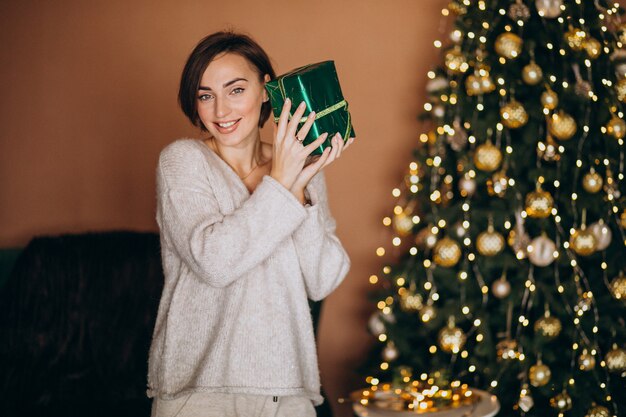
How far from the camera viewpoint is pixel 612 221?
2.51 meters

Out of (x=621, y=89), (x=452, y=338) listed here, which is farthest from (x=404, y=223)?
(x=621, y=89)

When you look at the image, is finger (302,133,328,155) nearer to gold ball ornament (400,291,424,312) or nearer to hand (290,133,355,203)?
hand (290,133,355,203)

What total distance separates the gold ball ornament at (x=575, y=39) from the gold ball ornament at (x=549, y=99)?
0.18 metres

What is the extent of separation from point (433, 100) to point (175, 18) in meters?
1.20

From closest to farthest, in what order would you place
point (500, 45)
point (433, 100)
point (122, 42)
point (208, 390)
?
1. point (208, 390)
2. point (500, 45)
3. point (433, 100)
4. point (122, 42)

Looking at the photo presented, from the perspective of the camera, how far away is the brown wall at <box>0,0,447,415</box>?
3.02 metres

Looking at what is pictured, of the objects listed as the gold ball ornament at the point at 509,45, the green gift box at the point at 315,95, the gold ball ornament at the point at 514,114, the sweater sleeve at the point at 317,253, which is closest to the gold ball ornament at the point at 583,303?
the gold ball ornament at the point at 514,114

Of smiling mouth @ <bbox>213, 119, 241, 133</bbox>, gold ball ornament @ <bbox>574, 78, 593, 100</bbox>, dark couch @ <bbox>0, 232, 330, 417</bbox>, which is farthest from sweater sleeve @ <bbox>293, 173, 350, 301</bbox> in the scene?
gold ball ornament @ <bbox>574, 78, 593, 100</bbox>

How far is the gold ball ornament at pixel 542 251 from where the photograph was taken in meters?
2.40

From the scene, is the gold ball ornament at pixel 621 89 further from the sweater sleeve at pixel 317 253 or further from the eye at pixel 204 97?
the eye at pixel 204 97

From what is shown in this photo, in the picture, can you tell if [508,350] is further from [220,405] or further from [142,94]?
[142,94]

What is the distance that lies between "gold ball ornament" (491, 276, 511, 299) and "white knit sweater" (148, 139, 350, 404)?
1.11 meters

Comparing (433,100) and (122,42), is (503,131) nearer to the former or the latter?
(433,100)

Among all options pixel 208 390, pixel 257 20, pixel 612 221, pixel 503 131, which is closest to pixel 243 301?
pixel 208 390
